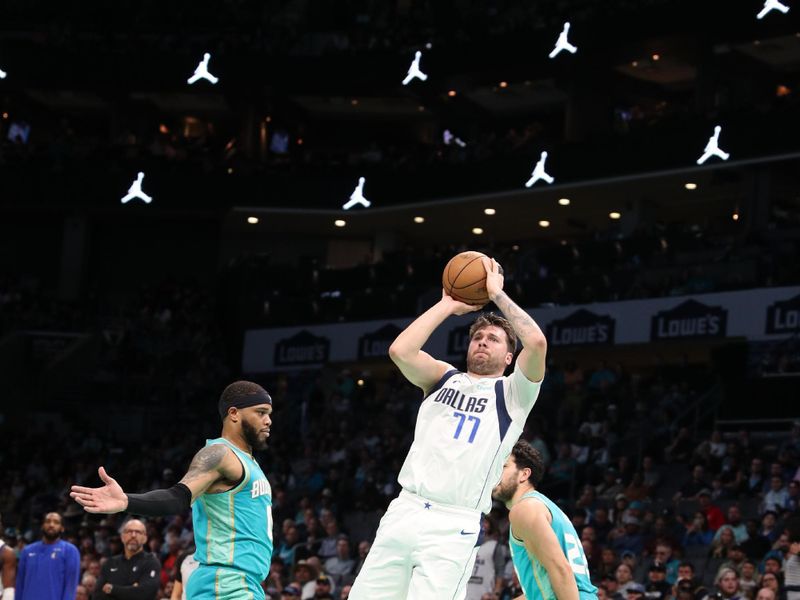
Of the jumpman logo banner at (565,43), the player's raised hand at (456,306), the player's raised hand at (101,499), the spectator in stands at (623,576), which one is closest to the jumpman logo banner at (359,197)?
the jumpman logo banner at (565,43)

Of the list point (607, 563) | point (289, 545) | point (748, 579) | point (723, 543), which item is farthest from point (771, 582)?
point (289, 545)

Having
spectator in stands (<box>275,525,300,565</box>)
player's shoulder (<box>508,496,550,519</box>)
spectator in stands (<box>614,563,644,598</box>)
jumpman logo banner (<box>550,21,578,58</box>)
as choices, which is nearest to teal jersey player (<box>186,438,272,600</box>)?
player's shoulder (<box>508,496,550,519</box>)

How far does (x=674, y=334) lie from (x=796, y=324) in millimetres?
2904

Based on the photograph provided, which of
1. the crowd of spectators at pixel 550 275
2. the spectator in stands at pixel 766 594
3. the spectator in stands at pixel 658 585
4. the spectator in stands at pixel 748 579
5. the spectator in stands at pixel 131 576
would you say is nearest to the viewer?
the spectator in stands at pixel 766 594

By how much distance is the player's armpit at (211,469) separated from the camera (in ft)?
24.8

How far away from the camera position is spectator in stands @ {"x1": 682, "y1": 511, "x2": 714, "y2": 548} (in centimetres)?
1770

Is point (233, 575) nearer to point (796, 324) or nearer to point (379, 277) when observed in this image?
point (796, 324)

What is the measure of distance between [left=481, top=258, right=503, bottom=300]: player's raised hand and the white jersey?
0.46 metres

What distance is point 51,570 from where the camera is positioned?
14.4 meters

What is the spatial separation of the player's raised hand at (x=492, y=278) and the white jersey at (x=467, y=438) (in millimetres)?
462

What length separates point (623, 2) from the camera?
109ft

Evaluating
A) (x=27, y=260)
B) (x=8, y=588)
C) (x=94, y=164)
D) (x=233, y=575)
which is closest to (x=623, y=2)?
(x=94, y=164)

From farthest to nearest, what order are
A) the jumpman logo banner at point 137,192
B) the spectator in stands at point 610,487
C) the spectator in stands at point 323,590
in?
the jumpman logo banner at point 137,192
the spectator in stands at point 610,487
the spectator in stands at point 323,590

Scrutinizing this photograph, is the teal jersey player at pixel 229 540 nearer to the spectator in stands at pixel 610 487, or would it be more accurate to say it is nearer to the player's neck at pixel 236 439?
the player's neck at pixel 236 439
